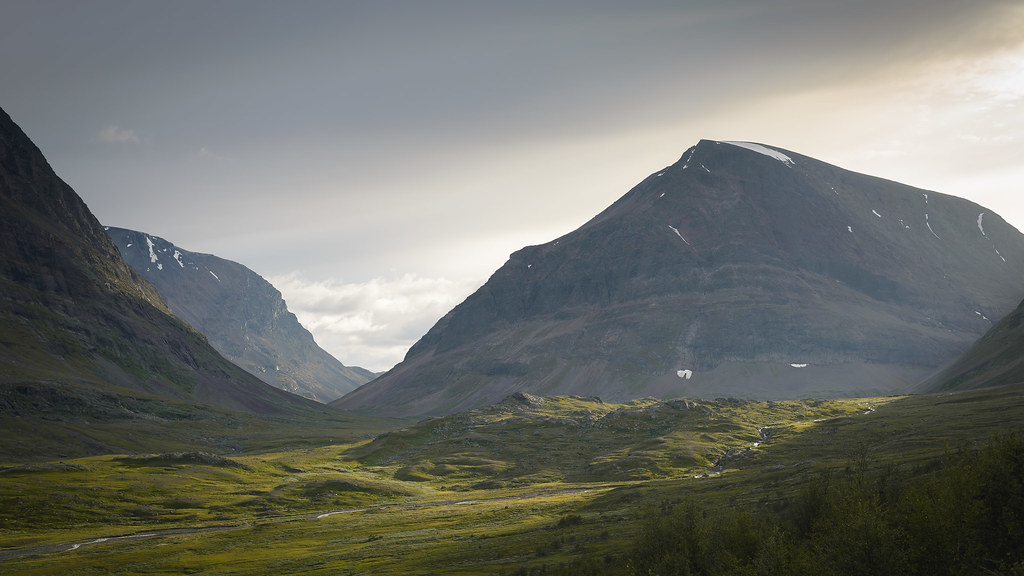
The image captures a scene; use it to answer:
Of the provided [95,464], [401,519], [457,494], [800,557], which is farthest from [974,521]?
[95,464]

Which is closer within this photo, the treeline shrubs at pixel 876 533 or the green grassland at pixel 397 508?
the treeline shrubs at pixel 876 533

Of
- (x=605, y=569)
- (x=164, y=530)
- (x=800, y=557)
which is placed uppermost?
(x=800, y=557)

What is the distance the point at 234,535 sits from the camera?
4899 inches

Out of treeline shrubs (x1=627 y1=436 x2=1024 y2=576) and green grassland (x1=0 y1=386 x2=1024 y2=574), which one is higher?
treeline shrubs (x1=627 y1=436 x2=1024 y2=576)

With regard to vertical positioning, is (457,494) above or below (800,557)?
below

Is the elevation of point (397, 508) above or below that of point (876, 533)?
below

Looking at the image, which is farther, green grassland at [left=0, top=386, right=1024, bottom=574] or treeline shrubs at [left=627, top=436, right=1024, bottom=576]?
green grassland at [left=0, top=386, right=1024, bottom=574]

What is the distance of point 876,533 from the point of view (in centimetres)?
5100

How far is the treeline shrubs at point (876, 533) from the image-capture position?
5125 cm

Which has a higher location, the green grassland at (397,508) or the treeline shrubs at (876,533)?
the treeline shrubs at (876,533)

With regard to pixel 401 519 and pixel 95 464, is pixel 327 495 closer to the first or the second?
pixel 401 519

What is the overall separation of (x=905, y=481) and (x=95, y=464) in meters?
193

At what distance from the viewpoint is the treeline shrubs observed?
168ft

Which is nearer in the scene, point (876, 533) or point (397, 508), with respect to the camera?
point (876, 533)
